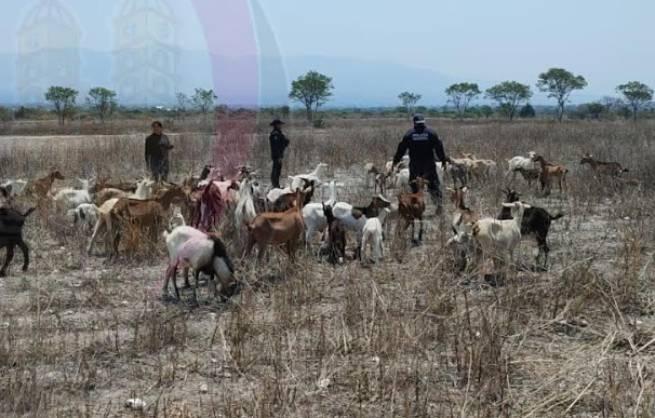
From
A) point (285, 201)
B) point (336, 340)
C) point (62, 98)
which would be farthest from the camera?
point (62, 98)

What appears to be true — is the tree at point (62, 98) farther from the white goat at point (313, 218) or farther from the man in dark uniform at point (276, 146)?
the white goat at point (313, 218)

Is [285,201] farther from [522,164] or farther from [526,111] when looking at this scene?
[526,111]

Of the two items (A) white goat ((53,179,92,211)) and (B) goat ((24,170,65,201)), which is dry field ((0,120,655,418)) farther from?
(B) goat ((24,170,65,201))

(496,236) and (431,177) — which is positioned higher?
(431,177)

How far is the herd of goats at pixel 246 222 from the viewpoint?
764cm

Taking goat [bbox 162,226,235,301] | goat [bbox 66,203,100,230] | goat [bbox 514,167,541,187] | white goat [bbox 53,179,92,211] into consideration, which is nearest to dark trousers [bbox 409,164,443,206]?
goat [bbox 514,167,541,187]

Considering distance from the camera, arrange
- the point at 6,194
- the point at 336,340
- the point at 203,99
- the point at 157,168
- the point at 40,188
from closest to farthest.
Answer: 1. the point at 336,340
2. the point at 6,194
3. the point at 40,188
4. the point at 157,168
5. the point at 203,99

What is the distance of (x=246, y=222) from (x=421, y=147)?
4099mm

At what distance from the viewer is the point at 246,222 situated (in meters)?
9.08

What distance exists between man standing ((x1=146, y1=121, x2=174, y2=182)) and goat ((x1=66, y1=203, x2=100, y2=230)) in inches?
110

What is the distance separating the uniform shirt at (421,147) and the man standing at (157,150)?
4323mm

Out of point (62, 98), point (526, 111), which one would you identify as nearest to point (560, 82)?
point (526, 111)

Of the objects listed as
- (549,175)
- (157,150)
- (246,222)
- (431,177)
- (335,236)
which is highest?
(157,150)

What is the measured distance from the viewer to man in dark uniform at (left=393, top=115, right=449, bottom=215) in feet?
39.3
